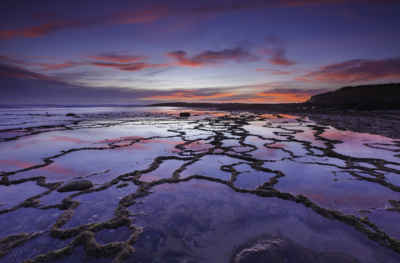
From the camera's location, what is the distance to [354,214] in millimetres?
2113

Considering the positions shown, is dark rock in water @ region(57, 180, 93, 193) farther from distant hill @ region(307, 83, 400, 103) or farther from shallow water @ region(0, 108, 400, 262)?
distant hill @ region(307, 83, 400, 103)

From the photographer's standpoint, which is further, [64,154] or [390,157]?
[64,154]

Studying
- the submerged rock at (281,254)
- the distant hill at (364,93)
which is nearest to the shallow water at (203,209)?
the submerged rock at (281,254)

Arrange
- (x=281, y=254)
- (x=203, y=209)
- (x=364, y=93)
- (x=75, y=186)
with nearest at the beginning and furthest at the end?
(x=281, y=254) → (x=203, y=209) → (x=75, y=186) → (x=364, y=93)

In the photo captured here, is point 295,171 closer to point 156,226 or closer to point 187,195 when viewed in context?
point 187,195

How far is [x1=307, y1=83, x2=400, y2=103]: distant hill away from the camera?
1572 inches

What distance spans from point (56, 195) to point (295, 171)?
160 inches

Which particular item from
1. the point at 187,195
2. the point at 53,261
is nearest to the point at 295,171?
the point at 187,195

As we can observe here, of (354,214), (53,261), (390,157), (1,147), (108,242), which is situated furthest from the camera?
(1,147)

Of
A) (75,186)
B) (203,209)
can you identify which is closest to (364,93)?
(203,209)

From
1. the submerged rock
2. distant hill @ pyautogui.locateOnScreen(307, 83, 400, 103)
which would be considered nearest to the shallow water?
the submerged rock

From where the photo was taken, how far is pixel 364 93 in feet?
152

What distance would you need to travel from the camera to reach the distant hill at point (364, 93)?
131ft

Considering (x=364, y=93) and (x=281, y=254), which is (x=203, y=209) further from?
(x=364, y=93)
